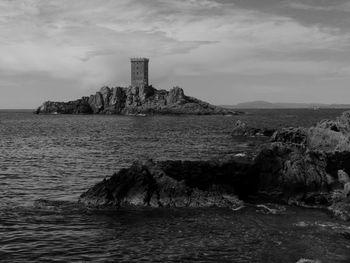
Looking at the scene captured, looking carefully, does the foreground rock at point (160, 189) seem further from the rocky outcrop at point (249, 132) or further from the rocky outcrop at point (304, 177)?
the rocky outcrop at point (249, 132)

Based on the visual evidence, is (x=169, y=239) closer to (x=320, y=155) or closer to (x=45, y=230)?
(x=45, y=230)

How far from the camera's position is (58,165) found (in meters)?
50.8

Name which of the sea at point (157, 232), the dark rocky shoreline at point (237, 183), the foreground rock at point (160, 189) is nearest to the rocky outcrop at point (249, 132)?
the dark rocky shoreline at point (237, 183)

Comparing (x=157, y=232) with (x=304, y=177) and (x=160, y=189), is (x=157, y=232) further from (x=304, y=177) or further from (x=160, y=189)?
(x=304, y=177)

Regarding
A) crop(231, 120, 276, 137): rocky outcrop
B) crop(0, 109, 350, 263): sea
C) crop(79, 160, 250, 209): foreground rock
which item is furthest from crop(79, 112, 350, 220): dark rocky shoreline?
crop(231, 120, 276, 137): rocky outcrop

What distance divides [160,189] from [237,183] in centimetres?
643

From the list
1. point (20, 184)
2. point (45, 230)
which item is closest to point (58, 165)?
point (20, 184)

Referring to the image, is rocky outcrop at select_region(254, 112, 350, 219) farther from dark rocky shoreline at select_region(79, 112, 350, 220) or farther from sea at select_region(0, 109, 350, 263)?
sea at select_region(0, 109, 350, 263)

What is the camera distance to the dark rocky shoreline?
30.6m

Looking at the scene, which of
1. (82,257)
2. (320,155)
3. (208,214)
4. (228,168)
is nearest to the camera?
(82,257)

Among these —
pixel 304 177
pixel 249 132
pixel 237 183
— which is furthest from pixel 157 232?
pixel 249 132

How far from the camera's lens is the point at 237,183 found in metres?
34.2

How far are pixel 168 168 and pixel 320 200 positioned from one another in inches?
426

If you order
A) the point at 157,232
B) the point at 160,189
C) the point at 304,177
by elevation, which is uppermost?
the point at 304,177
